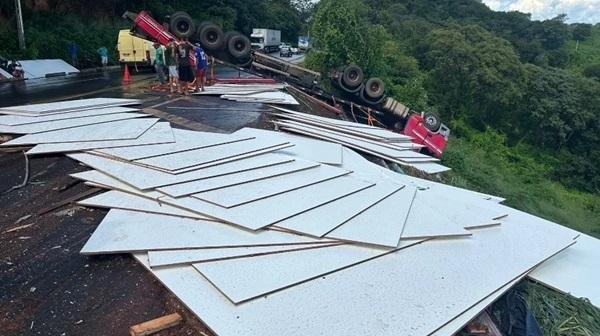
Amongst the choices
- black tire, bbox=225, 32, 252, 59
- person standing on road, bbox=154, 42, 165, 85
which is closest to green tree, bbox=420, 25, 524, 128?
black tire, bbox=225, 32, 252, 59

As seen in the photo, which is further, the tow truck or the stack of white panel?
the tow truck

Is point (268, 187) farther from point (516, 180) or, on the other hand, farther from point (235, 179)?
point (516, 180)

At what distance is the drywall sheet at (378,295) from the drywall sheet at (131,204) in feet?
2.47

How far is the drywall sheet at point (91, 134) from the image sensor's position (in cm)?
646

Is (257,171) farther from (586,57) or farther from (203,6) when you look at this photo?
(586,57)

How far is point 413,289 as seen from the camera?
352 centimetres

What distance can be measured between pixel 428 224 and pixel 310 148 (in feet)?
9.77

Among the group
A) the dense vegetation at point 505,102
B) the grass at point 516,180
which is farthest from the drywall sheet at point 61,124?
the dense vegetation at point 505,102

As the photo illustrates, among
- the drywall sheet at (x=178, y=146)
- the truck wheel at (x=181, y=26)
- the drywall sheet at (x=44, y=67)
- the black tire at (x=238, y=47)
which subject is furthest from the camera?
the drywall sheet at (x=44, y=67)

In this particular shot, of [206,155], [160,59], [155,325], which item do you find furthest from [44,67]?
[155,325]

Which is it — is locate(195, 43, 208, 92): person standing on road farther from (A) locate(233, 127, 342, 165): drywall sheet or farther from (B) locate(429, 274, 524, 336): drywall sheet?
(B) locate(429, 274, 524, 336): drywall sheet

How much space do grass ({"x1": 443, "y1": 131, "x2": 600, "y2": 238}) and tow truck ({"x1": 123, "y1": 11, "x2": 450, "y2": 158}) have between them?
1.78 meters

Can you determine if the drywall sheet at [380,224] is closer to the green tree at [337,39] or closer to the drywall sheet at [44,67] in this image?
the green tree at [337,39]

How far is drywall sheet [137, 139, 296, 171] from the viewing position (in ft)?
17.8
